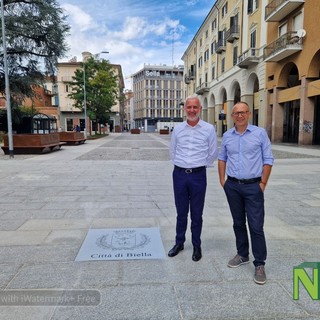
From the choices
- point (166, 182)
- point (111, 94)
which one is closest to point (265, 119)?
point (111, 94)

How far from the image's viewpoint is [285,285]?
2.92m

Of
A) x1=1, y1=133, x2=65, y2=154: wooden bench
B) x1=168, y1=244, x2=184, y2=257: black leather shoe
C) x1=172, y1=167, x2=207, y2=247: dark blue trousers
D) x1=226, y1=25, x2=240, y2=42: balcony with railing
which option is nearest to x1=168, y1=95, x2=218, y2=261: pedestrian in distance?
x1=172, y1=167, x2=207, y2=247: dark blue trousers

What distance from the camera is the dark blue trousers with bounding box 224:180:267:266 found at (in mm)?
2982

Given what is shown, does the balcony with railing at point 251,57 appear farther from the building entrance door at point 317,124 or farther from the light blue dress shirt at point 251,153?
the light blue dress shirt at point 251,153

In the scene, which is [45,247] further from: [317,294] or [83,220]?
[317,294]

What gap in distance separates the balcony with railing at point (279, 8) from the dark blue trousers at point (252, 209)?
2301 cm

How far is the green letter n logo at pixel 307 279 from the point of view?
2.77 m

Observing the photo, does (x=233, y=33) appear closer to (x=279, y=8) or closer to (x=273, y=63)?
(x=273, y=63)

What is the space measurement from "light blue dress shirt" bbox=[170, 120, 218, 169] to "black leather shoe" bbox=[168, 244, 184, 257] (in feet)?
3.34

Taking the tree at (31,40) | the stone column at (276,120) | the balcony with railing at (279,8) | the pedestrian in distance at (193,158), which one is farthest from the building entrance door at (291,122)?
Answer: the pedestrian in distance at (193,158)

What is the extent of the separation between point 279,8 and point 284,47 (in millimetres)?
3164

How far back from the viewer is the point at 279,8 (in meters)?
22.4

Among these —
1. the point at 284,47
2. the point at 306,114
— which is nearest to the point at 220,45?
the point at 284,47

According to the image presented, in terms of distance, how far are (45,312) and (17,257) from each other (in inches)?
50.2
